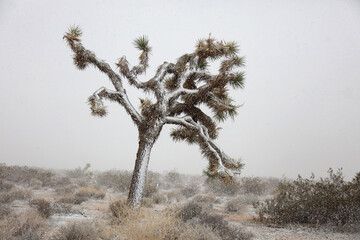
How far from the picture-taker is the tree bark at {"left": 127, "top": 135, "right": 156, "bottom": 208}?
6.49 metres

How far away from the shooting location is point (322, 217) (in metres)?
7.34

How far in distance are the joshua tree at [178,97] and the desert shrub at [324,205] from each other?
2.31 metres

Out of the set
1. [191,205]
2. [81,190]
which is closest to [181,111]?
[191,205]

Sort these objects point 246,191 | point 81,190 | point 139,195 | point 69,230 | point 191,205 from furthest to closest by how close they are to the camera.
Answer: point 246,191 → point 81,190 → point 191,205 → point 139,195 → point 69,230

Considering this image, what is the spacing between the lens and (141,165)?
22.2 feet

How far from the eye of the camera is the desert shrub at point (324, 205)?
712 centimetres

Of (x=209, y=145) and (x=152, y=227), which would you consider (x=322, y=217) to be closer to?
(x=209, y=145)

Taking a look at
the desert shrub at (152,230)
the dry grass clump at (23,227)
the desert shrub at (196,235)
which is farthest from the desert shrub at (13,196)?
the desert shrub at (196,235)

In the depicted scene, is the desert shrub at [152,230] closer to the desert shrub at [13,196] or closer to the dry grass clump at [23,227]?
the dry grass clump at [23,227]

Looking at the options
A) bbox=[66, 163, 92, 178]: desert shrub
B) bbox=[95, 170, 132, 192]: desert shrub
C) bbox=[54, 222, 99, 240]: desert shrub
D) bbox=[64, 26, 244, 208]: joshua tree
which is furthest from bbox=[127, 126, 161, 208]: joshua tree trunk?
bbox=[66, 163, 92, 178]: desert shrub

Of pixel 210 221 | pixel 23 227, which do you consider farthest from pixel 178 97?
pixel 23 227

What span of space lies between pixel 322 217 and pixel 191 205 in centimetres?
428

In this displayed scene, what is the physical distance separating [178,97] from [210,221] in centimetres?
414

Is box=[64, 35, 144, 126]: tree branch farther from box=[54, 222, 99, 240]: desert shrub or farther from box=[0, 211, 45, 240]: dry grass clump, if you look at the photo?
box=[0, 211, 45, 240]: dry grass clump
